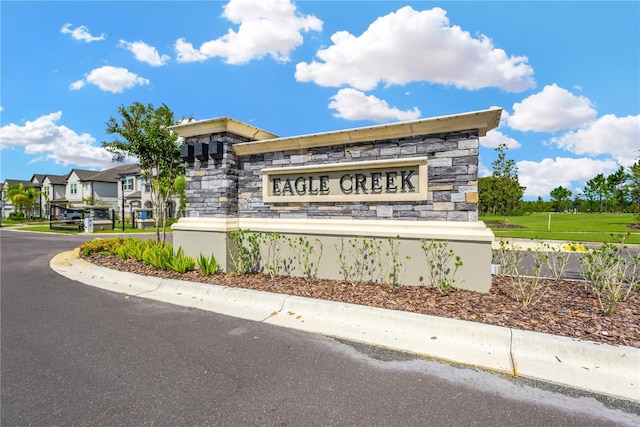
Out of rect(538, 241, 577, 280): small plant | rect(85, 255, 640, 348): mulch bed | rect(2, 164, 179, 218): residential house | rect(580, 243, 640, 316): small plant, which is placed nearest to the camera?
rect(85, 255, 640, 348): mulch bed

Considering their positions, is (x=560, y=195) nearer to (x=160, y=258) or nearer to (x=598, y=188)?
(x=598, y=188)

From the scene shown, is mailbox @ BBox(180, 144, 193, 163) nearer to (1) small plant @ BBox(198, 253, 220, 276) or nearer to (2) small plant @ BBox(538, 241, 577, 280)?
(1) small plant @ BBox(198, 253, 220, 276)

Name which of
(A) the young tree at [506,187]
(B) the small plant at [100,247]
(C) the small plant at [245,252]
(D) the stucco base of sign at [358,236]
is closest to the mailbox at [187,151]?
(D) the stucco base of sign at [358,236]

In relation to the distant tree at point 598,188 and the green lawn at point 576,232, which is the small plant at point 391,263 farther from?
the distant tree at point 598,188

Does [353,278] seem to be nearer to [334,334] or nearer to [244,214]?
[334,334]

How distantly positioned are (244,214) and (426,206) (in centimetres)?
418

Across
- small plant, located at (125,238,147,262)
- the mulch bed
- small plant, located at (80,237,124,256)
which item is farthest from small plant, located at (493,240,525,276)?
small plant, located at (80,237,124,256)

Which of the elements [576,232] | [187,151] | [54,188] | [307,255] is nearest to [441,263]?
[307,255]

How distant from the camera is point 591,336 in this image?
3742 millimetres

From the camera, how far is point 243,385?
10.3ft

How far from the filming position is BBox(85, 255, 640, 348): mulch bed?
3975mm

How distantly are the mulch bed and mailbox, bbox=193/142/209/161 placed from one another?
2814 mm

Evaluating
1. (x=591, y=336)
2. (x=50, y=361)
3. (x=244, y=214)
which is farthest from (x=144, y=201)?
(x=591, y=336)

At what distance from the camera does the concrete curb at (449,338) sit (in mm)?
3246
